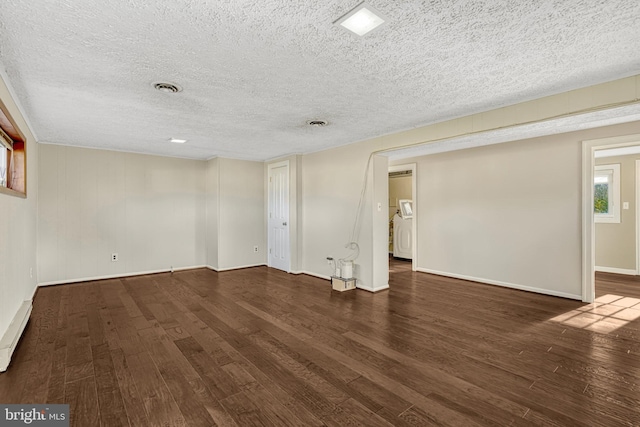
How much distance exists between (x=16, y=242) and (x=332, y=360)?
10.7ft

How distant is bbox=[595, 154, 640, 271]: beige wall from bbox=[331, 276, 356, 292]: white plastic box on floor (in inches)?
197

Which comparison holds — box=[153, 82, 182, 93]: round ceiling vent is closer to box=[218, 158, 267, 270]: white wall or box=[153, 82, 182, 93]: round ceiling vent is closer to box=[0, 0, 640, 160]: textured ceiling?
box=[0, 0, 640, 160]: textured ceiling

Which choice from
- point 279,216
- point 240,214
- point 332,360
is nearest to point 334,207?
point 279,216

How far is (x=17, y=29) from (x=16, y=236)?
86.6 inches

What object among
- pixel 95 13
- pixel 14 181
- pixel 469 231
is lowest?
pixel 469 231

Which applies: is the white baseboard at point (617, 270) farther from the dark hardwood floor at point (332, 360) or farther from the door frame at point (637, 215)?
the dark hardwood floor at point (332, 360)

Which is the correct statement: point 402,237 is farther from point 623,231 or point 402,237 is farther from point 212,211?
point 212,211

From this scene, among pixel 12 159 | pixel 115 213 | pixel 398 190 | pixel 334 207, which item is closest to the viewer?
pixel 12 159

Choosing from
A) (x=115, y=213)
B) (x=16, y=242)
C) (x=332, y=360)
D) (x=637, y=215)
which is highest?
(x=115, y=213)

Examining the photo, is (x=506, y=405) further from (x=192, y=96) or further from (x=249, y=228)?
(x=249, y=228)

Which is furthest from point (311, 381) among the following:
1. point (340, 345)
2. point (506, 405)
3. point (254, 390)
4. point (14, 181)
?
point (14, 181)

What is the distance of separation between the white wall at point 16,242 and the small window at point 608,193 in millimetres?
8556

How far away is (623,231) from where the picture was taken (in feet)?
18.2

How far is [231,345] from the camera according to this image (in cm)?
268
